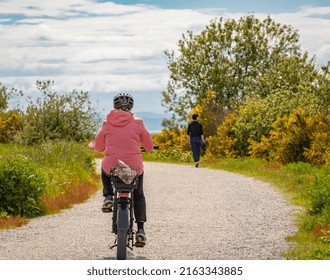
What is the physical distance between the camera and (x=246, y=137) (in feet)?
108

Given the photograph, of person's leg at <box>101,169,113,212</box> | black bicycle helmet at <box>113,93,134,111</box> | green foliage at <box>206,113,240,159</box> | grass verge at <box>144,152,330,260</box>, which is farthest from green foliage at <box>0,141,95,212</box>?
green foliage at <box>206,113,240,159</box>

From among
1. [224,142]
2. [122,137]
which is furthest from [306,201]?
[224,142]

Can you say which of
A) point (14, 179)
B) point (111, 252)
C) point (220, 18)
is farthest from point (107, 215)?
point (220, 18)

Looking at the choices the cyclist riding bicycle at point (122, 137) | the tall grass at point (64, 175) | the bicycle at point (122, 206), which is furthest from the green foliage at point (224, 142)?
the bicycle at point (122, 206)

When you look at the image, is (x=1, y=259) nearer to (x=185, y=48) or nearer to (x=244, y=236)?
(x=244, y=236)

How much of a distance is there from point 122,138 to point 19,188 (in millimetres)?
5620

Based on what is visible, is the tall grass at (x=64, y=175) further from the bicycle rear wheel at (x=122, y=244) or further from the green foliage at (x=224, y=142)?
the green foliage at (x=224, y=142)

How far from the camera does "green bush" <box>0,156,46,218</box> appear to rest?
14.3 meters

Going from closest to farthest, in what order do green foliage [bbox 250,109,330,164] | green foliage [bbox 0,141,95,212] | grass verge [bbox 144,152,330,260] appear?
1. grass verge [bbox 144,152,330,260]
2. green foliage [bbox 0,141,95,212]
3. green foliage [bbox 250,109,330,164]

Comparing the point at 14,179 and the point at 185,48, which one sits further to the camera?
the point at 185,48

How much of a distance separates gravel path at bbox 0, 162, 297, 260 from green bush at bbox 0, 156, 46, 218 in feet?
1.42

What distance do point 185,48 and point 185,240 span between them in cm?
3760

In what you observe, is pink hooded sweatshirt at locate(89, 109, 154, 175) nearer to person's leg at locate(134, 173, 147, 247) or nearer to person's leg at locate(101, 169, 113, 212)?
person's leg at locate(101, 169, 113, 212)

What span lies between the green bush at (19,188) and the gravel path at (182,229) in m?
0.43
